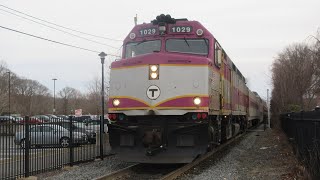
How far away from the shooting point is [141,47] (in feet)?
43.0

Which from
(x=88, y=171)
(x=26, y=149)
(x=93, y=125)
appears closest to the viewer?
(x=26, y=149)

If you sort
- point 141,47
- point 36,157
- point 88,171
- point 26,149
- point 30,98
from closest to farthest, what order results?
point 26,149, point 36,157, point 88,171, point 141,47, point 30,98

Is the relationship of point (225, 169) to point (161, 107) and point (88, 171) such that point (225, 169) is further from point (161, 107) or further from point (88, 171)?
point (88, 171)

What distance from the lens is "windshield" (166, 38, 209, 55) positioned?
12.7m

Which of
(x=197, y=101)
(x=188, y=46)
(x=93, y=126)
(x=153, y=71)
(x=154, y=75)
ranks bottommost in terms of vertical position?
(x=93, y=126)

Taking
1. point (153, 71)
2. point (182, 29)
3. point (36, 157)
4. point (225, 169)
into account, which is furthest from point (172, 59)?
point (36, 157)

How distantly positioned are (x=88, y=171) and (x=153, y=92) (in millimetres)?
3194

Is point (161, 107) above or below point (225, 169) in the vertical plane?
above

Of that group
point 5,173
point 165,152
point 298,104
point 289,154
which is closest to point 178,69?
point 165,152

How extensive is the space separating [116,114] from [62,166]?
2722mm

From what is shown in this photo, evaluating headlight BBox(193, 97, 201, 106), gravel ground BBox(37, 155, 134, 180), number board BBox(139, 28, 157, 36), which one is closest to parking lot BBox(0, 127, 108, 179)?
gravel ground BBox(37, 155, 134, 180)

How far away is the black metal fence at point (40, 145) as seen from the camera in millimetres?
10750

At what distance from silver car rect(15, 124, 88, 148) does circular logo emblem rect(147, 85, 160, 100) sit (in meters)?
3.24

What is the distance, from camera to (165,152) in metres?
11.4
